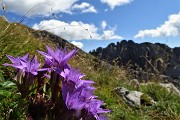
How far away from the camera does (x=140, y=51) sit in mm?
A: 92688

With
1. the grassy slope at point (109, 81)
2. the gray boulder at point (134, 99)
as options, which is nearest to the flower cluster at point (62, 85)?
the grassy slope at point (109, 81)

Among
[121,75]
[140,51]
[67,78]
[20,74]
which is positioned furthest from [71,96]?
[140,51]

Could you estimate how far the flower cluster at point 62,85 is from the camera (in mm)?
1216

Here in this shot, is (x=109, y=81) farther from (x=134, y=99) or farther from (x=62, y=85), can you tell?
(x=62, y=85)

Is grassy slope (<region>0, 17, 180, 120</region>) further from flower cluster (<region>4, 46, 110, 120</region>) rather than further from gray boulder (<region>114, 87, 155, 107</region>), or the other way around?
flower cluster (<region>4, 46, 110, 120</region>)

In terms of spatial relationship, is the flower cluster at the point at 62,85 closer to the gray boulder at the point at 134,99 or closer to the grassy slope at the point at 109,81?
the grassy slope at the point at 109,81

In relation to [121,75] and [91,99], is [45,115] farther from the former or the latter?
[121,75]

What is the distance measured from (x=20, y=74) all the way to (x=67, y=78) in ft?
0.65

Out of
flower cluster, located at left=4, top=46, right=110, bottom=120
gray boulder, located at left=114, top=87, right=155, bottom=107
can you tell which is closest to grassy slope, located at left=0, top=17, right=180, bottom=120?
gray boulder, located at left=114, top=87, right=155, bottom=107

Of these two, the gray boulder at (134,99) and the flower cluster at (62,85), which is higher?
the flower cluster at (62,85)

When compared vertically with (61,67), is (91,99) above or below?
below

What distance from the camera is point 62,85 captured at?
4.00ft

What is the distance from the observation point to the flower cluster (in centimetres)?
122

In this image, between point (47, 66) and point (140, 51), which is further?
point (140, 51)
